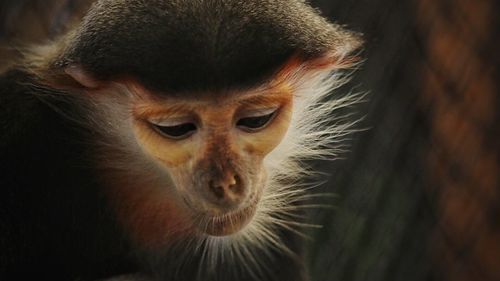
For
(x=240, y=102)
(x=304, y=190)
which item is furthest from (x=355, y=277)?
(x=240, y=102)

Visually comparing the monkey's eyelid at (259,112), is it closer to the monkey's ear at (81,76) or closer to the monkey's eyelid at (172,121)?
the monkey's eyelid at (172,121)

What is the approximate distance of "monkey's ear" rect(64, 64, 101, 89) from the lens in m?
1.01

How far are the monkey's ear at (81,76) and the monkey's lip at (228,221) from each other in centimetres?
23

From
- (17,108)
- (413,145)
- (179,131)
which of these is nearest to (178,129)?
(179,131)

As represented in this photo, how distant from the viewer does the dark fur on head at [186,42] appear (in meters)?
0.95

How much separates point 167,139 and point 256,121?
13 cm

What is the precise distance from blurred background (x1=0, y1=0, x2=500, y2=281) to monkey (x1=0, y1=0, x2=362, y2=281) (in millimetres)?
189

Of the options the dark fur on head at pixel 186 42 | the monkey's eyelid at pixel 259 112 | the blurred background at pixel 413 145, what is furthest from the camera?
the blurred background at pixel 413 145

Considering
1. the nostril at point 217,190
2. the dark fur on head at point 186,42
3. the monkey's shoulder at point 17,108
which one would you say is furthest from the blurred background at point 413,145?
the nostril at point 217,190

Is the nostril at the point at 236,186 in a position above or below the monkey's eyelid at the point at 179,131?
below

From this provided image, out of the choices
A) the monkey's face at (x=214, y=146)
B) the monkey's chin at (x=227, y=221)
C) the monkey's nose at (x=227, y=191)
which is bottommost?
the monkey's chin at (x=227, y=221)

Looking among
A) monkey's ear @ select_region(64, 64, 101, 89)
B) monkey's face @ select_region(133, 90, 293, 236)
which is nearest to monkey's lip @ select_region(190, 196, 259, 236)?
monkey's face @ select_region(133, 90, 293, 236)

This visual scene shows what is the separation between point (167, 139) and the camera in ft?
3.42

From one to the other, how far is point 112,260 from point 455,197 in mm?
1118
